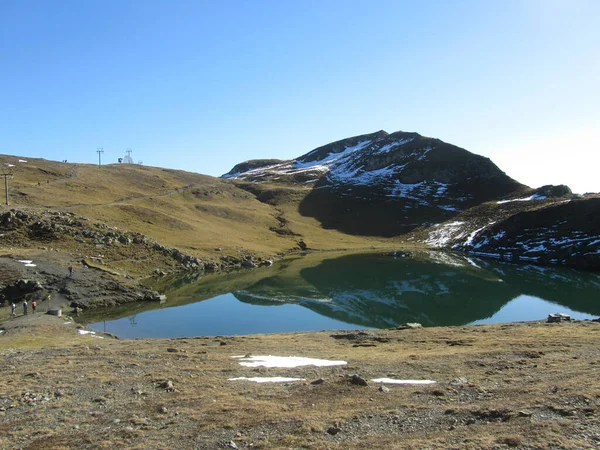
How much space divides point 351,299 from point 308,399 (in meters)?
43.4

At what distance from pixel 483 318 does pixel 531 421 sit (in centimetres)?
3860

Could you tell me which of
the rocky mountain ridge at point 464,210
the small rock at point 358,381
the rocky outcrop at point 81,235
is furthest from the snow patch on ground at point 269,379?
the rocky mountain ridge at point 464,210

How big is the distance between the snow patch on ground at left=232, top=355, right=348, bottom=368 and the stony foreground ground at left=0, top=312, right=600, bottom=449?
846mm

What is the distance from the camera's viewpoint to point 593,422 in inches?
434

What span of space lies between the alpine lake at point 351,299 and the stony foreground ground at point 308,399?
57.9 feet

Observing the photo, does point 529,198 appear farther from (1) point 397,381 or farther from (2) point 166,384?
(2) point 166,384

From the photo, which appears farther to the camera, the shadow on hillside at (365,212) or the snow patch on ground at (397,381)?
the shadow on hillside at (365,212)

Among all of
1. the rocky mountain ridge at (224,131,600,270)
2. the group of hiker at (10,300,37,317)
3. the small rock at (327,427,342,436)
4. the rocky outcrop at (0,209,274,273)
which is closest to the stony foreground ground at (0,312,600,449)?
the small rock at (327,427,342,436)

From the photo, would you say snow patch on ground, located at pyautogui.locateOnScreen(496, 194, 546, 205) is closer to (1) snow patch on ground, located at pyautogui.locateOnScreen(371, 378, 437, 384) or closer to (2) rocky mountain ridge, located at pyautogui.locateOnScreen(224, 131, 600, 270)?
(2) rocky mountain ridge, located at pyautogui.locateOnScreen(224, 131, 600, 270)

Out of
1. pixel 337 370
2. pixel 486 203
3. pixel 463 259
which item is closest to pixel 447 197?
pixel 486 203

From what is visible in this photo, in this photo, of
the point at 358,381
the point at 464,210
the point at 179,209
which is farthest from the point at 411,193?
the point at 358,381

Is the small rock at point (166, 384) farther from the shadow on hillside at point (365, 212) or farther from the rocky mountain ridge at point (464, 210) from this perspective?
the shadow on hillside at point (365, 212)

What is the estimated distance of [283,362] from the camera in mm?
22125

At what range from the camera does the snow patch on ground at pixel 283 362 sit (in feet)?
70.1
